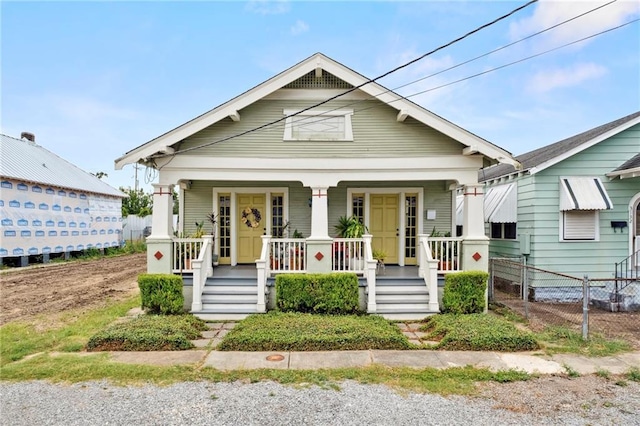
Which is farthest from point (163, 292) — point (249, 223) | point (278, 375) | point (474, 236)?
point (474, 236)

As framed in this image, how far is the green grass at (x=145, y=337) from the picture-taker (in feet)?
18.6

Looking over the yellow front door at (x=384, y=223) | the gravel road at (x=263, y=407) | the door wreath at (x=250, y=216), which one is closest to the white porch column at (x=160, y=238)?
the door wreath at (x=250, y=216)

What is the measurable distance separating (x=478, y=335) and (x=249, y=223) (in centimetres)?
633

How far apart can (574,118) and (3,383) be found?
1980 centimetres

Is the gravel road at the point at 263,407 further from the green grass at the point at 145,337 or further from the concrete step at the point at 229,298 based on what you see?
the concrete step at the point at 229,298

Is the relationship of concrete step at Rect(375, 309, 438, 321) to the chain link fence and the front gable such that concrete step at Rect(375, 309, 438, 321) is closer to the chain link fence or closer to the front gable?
the chain link fence

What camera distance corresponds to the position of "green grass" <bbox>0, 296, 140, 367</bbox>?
5.66 m

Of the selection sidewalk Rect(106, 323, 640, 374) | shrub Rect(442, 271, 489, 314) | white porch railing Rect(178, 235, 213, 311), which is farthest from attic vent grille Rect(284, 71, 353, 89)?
sidewalk Rect(106, 323, 640, 374)

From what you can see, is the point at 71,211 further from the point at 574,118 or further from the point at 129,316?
the point at 574,118

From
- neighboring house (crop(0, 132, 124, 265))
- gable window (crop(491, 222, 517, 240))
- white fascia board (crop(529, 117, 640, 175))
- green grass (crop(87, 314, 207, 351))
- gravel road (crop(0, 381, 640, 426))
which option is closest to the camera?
gravel road (crop(0, 381, 640, 426))

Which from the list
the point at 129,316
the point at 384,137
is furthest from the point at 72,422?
the point at 384,137

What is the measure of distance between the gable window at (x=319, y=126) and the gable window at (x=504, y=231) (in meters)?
5.87

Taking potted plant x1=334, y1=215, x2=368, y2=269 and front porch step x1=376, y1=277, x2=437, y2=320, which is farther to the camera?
potted plant x1=334, y1=215, x2=368, y2=269

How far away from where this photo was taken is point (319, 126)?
8141mm
